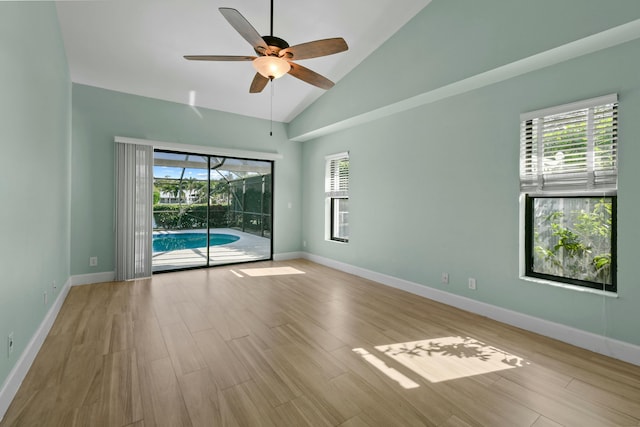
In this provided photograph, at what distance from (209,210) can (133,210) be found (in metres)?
1.29

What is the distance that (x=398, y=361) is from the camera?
2.42 meters

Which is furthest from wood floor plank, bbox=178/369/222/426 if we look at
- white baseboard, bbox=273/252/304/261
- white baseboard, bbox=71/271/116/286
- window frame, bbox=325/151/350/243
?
white baseboard, bbox=273/252/304/261

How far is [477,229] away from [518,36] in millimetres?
1994

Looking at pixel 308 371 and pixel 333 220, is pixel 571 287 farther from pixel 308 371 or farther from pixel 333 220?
pixel 333 220

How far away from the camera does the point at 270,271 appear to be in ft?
18.1

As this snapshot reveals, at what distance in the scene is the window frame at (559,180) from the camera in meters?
2.55

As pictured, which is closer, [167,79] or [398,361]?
[398,361]

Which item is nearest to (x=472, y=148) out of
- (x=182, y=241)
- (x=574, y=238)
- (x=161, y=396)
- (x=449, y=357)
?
(x=574, y=238)

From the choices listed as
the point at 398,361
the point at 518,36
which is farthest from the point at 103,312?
the point at 518,36

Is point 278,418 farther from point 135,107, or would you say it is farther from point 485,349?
point 135,107

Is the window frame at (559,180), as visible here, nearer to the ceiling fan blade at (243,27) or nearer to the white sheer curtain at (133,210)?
the ceiling fan blade at (243,27)

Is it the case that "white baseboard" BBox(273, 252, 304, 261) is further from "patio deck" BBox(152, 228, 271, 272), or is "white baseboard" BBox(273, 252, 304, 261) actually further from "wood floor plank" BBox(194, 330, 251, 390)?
"wood floor plank" BBox(194, 330, 251, 390)

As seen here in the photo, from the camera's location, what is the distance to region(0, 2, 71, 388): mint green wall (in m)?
1.84

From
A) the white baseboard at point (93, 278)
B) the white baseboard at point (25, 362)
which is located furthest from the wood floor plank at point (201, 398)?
the white baseboard at point (93, 278)
